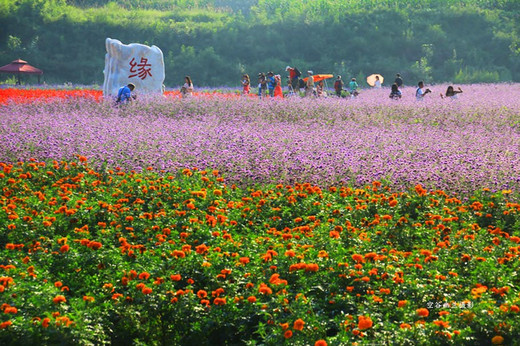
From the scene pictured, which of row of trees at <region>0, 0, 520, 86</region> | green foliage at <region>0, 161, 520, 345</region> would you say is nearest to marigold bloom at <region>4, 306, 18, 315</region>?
green foliage at <region>0, 161, 520, 345</region>

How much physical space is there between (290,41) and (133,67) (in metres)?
22.0

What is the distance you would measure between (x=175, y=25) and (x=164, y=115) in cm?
2930

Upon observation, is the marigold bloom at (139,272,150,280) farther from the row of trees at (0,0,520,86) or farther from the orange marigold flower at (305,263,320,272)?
the row of trees at (0,0,520,86)

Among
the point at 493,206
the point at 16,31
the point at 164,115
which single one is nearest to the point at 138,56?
the point at 164,115

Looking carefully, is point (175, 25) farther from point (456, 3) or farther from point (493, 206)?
point (493, 206)

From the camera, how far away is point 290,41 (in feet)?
136

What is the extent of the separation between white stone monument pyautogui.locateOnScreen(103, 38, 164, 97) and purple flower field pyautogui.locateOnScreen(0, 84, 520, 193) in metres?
5.39

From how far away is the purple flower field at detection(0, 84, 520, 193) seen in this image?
27.1ft

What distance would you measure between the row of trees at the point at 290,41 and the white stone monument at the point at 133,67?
51.6ft

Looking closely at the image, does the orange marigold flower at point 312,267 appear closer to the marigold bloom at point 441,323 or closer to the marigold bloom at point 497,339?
the marigold bloom at point 441,323

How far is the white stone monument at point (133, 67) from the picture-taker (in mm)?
20578

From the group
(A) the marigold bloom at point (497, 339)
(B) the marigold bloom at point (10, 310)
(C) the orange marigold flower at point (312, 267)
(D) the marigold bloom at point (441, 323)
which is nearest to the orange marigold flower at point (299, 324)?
(C) the orange marigold flower at point (312, 267)

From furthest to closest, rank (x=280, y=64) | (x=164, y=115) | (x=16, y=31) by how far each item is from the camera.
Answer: (x=16, y=31)
(x=280, y=64)
(x=164, y=115)

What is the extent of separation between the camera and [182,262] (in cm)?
486
